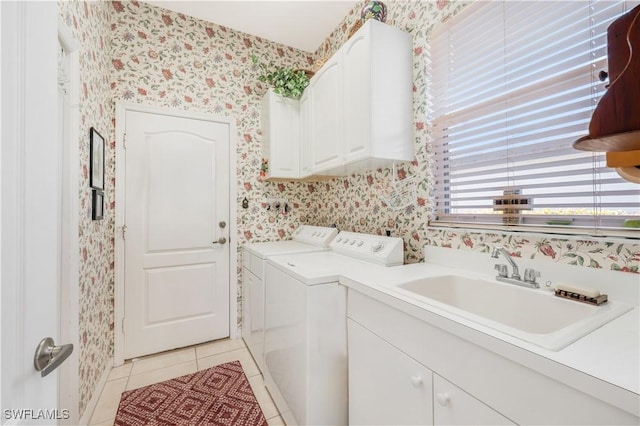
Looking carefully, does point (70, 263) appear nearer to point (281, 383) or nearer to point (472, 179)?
point (281, 383)

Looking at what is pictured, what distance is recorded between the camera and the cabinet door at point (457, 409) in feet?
2.42

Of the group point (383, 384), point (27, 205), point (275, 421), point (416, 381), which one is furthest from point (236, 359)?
point (27, 205)

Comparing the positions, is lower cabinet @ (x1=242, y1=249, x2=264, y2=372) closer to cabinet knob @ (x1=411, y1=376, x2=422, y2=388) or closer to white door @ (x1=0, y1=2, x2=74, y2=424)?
cabinet knob @ (x1=411, y1=376, x2=422, y2=388)

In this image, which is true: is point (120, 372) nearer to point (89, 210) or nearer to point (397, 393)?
point (89, 210)

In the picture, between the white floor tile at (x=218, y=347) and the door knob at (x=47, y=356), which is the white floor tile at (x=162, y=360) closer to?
the white floor tile at (x=218, y=347)

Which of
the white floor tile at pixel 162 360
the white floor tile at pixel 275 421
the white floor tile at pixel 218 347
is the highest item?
the white floor tile at pixel 218 347

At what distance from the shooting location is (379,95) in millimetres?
1659

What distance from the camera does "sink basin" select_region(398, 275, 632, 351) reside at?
730 mm

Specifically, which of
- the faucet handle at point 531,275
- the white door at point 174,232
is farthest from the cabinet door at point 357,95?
the white door at point 174,232

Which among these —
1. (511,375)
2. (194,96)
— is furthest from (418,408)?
(194,96)

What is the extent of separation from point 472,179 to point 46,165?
5.45 feet

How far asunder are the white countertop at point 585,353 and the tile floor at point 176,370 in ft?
4.47

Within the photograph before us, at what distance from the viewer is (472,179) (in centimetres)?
149

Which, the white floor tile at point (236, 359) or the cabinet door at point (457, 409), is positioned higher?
the cabinet door at point (457, 409)
